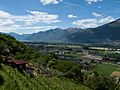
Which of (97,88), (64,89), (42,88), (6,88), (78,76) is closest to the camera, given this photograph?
(6,88)

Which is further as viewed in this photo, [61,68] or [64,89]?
[61,68]

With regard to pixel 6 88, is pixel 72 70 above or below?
below

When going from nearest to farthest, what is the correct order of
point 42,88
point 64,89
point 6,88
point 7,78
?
point 6,88, point 7,78, point 42,88, point 64,89

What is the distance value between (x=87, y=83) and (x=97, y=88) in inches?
151

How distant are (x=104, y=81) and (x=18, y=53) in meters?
32.0

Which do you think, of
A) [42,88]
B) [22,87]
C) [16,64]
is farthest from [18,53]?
[22,87]

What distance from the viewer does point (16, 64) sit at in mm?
60344

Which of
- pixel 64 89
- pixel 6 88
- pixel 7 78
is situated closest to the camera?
pixel 6 88

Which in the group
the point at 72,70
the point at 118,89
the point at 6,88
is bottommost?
the point at 118,89

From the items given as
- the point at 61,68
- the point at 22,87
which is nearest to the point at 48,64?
the point at 61,68

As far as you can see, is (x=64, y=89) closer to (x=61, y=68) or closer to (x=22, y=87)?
(x=22, y=87)

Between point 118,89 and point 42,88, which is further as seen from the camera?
point 118,89

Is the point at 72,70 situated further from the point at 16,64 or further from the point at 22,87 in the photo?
the point at 22,87

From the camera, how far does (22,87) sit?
128 feet
